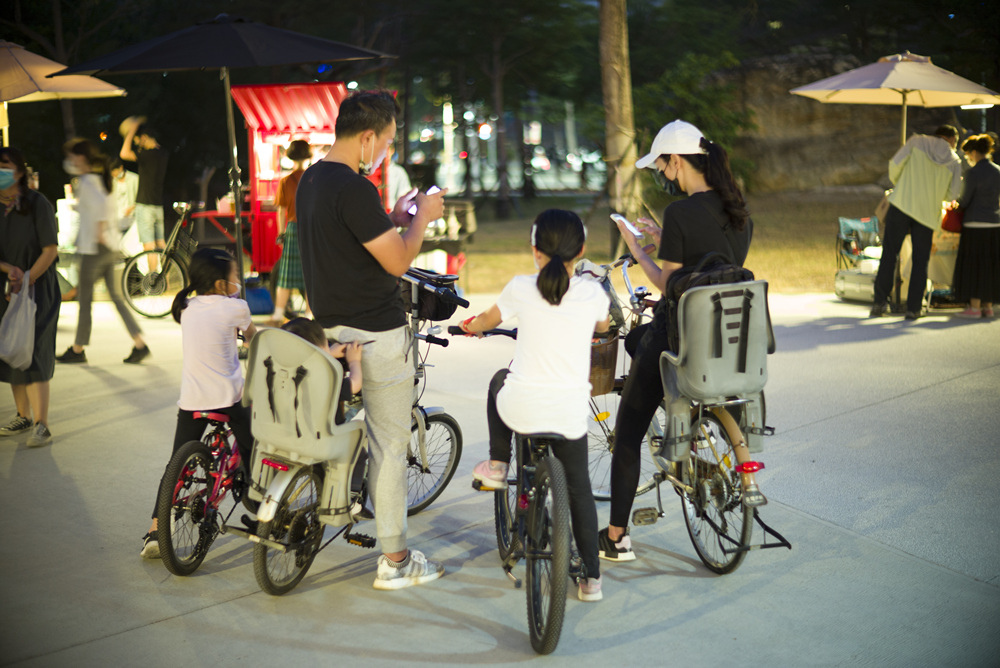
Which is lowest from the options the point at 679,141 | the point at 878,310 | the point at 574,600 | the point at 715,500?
the point at 574,600

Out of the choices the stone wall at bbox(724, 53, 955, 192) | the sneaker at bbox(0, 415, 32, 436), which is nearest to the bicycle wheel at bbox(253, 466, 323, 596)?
the sneaker at bbox(0, 415, 32, 436)

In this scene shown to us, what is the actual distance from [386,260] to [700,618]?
74.2 inches

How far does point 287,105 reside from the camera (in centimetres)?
1248

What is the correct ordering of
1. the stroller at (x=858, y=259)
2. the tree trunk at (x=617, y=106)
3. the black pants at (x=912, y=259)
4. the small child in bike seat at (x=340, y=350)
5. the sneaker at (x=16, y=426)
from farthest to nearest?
the tree trunk at (x=617, y=106), the stroller at (x=858, y=259), the black pants at (x=912, y=259), the sneaker at (x=16, y=426), the small child in bike seat at (x=340, y=350)

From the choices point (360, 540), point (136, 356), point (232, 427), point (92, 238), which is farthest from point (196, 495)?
point (92, 238)

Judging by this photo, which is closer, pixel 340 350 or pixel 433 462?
pixel 340 350

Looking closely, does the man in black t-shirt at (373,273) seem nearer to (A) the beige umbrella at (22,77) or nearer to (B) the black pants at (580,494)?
(B) the black pants at (580,494)

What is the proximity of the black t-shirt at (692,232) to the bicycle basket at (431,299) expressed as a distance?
0.99m

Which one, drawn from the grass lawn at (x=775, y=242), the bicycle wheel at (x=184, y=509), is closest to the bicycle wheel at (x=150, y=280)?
the grass lawn at (x=775, y=242)

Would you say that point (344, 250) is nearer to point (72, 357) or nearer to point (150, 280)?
point (72, 357)

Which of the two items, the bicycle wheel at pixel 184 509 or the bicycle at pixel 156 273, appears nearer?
the bicycle wheel at pixel 184 509

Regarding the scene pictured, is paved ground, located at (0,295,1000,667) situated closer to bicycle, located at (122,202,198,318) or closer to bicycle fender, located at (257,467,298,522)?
bicycle fender, located at (257,467,298,522)

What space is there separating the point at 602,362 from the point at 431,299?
2.79 ft

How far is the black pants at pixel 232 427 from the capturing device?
420 centimetres
